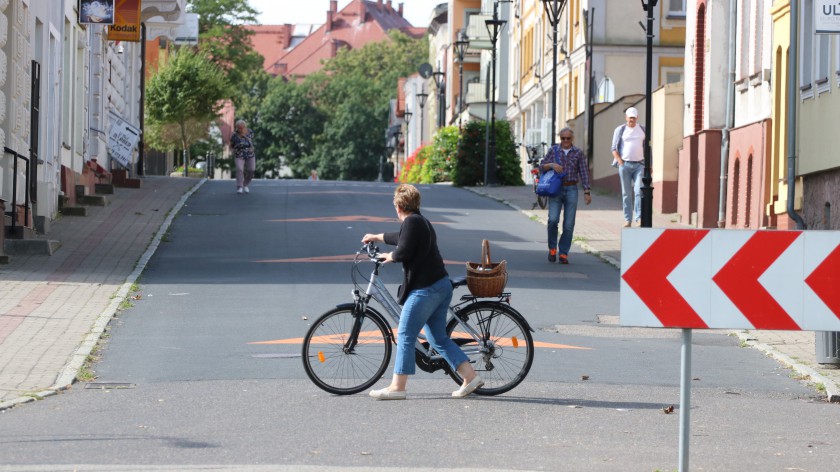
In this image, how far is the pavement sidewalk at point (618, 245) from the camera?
12.4 m

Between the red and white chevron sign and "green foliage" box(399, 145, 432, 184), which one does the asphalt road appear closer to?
the red and white chevron sign

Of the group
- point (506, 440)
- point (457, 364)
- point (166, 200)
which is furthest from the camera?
point (166, 200)

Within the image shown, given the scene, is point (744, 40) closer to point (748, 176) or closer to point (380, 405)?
point (748, 176)

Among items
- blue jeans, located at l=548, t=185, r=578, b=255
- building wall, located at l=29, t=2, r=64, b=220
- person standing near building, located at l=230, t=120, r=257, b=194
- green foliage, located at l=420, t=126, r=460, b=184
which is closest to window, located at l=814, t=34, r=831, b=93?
blue jeans, located at l=548, t=185, r=578, b=255

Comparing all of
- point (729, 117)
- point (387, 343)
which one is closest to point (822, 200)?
point (729, 117)

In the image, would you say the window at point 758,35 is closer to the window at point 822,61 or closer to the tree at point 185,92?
the window at point 822,61

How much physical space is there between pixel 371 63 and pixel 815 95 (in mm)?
110654

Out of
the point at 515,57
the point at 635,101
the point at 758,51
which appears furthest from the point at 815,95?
the point at 515,57

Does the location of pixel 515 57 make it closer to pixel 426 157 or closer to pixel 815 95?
pixel 426 157

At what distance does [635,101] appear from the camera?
35812mm

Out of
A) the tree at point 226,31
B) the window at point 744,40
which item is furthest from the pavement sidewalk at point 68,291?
the tree at point 226,31

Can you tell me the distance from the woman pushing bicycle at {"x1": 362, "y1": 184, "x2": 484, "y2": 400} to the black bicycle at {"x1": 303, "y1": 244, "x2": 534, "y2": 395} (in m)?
0.16

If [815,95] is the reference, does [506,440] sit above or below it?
below

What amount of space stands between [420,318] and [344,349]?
0.62 m
